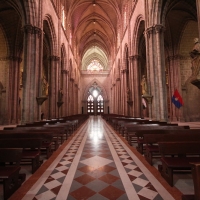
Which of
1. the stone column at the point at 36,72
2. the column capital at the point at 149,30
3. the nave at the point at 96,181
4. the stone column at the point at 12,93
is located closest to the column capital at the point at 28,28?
the stone column at the point at 36,72

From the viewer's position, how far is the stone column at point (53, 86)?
14.5m

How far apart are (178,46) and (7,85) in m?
17.9

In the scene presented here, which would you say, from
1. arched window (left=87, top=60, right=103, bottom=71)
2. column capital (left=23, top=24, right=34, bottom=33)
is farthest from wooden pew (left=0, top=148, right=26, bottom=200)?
arched window (left=87, top=60, right=103, bottom=71)

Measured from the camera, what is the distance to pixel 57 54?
15.7m

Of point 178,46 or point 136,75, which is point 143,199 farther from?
point 178,46

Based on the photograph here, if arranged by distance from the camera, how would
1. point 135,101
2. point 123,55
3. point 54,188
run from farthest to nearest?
point 123,55 < point 135,101 < point 54,188

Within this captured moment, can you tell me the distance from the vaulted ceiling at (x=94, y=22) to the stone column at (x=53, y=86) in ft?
31.9

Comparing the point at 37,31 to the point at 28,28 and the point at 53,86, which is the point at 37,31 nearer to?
the point at 28,28

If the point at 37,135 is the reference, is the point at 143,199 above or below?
below

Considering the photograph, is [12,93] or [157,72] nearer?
[157,72]

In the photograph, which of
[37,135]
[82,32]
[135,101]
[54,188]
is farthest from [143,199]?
[82,32]

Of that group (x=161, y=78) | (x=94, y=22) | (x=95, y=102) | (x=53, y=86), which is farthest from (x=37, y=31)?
(x=95, y=102)

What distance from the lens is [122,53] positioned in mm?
21375

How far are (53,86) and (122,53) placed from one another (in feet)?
36.6
